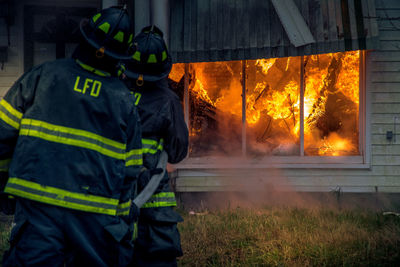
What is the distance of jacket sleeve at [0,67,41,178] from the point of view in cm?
219

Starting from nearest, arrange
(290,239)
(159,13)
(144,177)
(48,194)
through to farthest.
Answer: (48,194) < (144,177) < (290,239) < (159,13)

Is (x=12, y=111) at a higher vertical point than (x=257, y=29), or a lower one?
lower

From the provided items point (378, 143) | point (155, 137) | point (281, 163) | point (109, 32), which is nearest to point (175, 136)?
point (155, 137)

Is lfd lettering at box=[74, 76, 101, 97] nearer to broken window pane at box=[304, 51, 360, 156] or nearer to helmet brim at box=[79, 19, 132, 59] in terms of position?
helmet brim at box=[79, 19, 132, 59]

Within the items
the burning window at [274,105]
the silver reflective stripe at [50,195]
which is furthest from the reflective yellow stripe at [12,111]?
the burning window at [274,105]

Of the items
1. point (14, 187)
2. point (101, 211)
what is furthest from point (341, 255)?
point (14, 187)

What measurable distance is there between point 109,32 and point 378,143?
19.5ft

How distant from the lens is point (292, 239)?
466 cm

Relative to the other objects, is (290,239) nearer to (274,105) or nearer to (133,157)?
(133,157)

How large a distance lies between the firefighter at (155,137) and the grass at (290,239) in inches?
46.2

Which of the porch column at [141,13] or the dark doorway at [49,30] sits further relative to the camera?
the dark doorway at [49,30]

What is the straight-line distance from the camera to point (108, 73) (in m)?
2.44

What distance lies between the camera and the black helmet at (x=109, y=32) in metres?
2.40

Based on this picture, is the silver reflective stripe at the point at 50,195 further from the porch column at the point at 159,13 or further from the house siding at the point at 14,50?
the house siding at the point at 14,50
